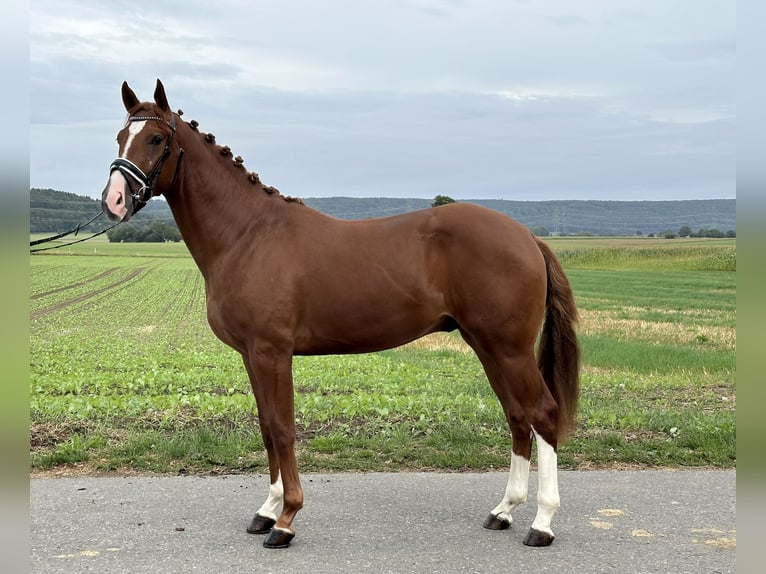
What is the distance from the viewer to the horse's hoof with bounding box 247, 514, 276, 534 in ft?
13.9

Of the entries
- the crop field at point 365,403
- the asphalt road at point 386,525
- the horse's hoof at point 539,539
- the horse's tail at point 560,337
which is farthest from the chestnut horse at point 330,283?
the crop field at point 365,403

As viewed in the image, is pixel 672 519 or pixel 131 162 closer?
pixel 131 162

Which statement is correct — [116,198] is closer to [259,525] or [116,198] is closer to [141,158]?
[141,158]

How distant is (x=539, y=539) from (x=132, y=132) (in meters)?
3.58

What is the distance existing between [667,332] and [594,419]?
1109cm

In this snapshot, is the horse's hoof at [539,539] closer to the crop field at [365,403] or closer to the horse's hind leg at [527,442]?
the horse's hind leg at [527,442]

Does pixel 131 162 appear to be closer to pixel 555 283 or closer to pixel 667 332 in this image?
pixel 555 283

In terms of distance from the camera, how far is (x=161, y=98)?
416 centimetres

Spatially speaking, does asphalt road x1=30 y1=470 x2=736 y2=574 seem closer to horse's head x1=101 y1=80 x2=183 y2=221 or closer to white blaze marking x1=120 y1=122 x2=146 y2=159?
horse's head x1=101 y1=80 x2=183 y2=221

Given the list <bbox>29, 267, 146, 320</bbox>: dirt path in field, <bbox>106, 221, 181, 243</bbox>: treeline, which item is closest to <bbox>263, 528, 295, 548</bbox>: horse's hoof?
<bbox>106, 221, 181, 243</bbox>: treeline

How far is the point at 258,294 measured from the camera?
417cm

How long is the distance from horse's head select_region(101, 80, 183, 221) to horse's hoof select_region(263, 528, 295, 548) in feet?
7.00
